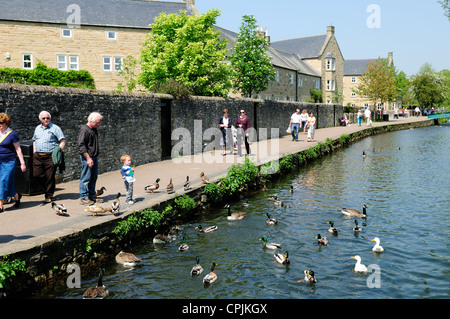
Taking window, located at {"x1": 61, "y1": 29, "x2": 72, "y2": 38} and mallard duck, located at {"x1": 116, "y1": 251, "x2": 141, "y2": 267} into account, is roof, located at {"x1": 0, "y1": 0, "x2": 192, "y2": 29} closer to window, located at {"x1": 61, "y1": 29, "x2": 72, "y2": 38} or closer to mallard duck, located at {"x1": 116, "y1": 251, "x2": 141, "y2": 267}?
window, located at {"x1": 61, "y1": 29, "x2": 72, "y2": 38}

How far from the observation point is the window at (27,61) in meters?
34.1

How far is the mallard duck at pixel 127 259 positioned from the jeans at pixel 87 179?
2.18 meters

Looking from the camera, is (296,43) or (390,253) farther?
(296,43)

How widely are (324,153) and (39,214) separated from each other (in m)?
18.0

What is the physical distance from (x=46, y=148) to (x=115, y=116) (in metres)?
4.53

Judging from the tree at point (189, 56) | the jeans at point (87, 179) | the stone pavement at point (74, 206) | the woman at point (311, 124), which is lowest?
the stone pavement at point (74, 206)

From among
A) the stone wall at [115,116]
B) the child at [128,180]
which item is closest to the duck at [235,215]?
the child at [128,180]

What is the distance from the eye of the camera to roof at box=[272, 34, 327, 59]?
6588cm

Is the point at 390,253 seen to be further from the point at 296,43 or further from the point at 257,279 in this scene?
the point at 296,43

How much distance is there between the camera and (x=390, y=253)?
8062 millimetres

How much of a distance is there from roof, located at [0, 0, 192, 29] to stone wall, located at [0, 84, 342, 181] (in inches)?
855

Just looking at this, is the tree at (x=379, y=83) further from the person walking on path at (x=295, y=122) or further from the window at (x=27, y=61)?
the window at (x=27, y=61)

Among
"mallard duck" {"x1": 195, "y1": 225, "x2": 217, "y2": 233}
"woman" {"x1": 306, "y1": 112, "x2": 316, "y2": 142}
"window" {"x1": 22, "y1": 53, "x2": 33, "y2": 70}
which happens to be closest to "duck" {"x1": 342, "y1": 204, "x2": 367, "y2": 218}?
"mallard duck" {"x1": 195, "y1": 225, "x2": 217, "y2": 233}

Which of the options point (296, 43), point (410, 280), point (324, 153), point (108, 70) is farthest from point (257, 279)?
point (296, 43)
